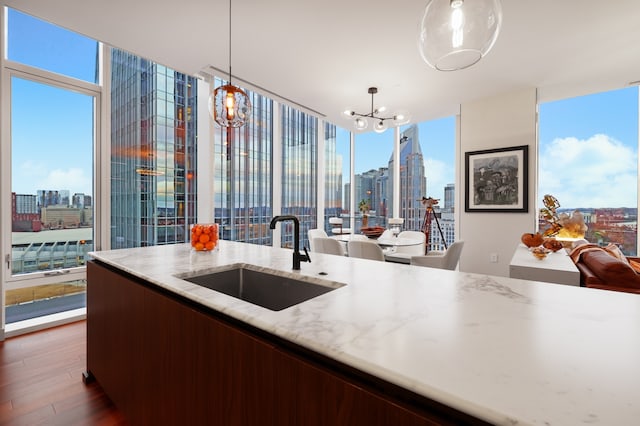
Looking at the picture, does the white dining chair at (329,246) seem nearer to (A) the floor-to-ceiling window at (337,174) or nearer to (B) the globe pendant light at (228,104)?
(B) the globe pendant light at (228,104)

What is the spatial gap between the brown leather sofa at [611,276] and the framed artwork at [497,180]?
80.7 inches

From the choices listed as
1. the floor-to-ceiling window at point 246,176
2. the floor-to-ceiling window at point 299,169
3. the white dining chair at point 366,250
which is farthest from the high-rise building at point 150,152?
the white dining chair at point 366,250

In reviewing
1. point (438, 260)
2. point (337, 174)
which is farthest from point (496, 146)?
point (337, 174)

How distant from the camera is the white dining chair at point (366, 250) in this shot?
9.68ft

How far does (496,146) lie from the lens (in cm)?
423

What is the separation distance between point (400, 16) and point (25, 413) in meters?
3.73

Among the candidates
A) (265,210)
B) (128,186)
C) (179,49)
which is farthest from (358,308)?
(265,210)

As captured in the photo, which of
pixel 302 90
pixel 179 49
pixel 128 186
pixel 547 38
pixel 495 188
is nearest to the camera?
pixel 547 38

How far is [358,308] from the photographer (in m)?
0.89

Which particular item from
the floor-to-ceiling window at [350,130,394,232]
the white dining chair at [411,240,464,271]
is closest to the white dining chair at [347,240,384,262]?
the white dining chair at [411,240,464,271]

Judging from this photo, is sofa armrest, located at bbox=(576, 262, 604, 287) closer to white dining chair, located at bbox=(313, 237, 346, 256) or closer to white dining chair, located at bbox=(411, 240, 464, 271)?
white dining chair, located at bbox=(411, 240, 464, 271)

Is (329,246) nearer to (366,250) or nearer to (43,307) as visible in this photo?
(366,250)

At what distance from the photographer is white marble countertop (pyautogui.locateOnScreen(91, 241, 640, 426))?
0.47m

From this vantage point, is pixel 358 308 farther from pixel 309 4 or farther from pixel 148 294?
pixel 309 4
